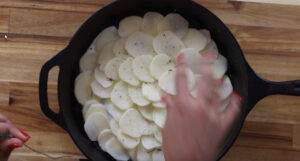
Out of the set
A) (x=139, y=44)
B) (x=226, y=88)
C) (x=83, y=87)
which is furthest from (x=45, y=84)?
(x=226, y=88)

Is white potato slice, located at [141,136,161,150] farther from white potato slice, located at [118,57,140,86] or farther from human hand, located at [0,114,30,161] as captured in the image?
human hand, located at [0,114,30,161]

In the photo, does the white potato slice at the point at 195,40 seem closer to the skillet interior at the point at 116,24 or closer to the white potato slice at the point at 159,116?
the skillet interior at the point at 116,24

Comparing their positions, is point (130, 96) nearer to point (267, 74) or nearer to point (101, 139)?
point (101, 139)

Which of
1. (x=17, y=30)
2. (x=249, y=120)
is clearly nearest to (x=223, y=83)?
(x=249, y=120)

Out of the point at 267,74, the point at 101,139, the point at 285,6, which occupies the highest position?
the point at 285,6

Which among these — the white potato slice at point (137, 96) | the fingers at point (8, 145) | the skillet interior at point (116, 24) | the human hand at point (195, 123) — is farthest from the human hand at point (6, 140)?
the human hand at point (195, 123)

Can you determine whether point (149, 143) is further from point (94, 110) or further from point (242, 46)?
point (242, 46)
